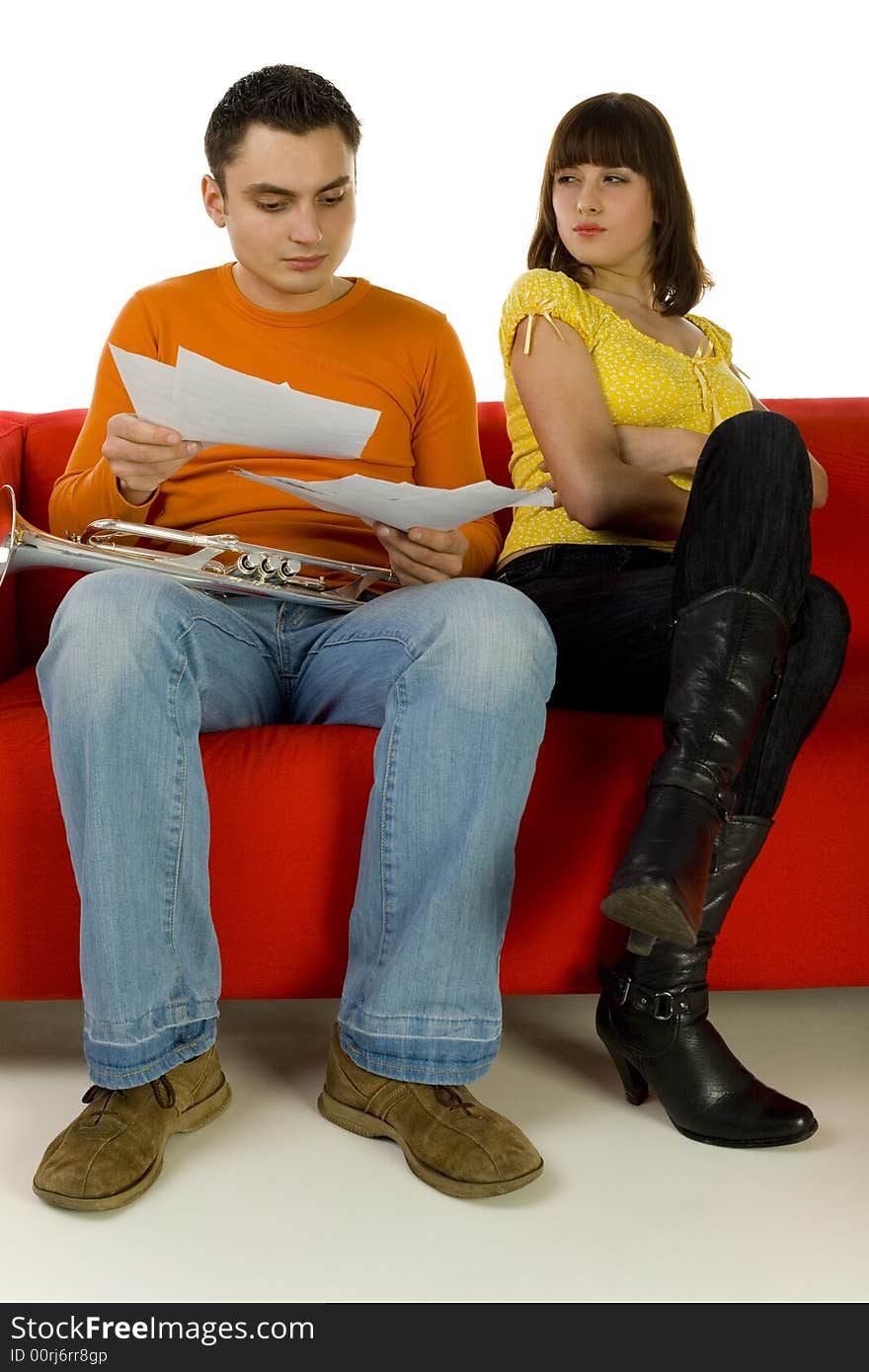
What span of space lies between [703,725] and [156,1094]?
0.69 meters

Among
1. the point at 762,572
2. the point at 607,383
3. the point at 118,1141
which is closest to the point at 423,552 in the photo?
the point at 762,572

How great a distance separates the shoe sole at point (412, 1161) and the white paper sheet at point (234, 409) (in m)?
0.72

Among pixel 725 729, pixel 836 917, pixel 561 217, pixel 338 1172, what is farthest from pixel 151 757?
pixel 561 217

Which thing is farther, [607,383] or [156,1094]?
[607,383]

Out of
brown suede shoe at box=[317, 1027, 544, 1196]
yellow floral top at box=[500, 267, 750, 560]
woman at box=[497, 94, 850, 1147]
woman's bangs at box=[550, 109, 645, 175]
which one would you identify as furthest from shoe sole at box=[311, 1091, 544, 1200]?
woman's bangs at box=[550, 109, 645, 175]

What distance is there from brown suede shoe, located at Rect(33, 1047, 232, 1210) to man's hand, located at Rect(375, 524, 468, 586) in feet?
1.97

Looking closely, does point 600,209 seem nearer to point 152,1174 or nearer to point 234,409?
point 234,409

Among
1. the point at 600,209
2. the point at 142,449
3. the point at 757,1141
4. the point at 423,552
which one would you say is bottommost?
the point at 757,1141

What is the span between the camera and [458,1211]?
136 centimetres

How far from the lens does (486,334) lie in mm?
3051

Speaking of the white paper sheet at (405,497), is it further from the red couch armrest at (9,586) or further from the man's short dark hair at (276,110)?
the red couch armrest at (9,586)

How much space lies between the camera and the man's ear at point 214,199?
1.87m

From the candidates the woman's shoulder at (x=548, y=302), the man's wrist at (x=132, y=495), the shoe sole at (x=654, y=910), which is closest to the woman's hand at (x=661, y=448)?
the woman's shoulder at (x=548, y=302)

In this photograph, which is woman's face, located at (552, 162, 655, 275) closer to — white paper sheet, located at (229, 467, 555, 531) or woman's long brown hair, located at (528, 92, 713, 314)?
woman's long brown hair, located at (528, 92, 713, 314)
